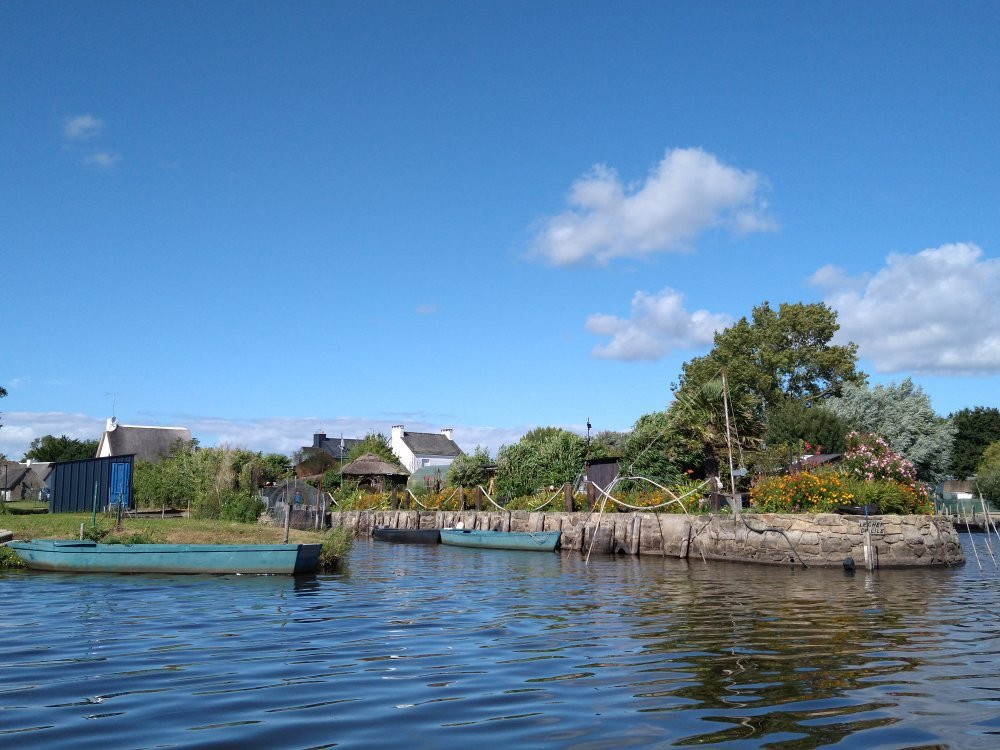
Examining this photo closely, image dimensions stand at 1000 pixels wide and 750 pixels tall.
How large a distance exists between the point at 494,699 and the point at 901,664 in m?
4.71

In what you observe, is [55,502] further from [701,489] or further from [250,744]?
[250,744]

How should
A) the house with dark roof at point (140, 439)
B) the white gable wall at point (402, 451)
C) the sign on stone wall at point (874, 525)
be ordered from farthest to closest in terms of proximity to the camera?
the white gable wall at point (402, 451) → the house with dark roof at point (140, 439) → the sign on stone wall at point (874, 525)

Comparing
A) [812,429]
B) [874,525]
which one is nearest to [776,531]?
[874,525]

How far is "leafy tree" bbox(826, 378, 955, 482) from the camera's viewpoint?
51312 mm

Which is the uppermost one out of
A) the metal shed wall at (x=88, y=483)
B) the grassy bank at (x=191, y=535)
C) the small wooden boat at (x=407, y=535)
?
→ the metal shed wall at (x=88, y=483)

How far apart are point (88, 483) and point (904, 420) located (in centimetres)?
4548

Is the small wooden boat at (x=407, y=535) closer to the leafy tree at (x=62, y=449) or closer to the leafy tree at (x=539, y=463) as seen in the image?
the leafy tree at (x=539, y=463)

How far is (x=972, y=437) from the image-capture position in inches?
2734

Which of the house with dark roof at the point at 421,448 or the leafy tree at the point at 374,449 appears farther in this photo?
the house with dark roof at the point at 421,448

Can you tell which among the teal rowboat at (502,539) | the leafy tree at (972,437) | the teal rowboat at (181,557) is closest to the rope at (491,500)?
the teal rowboat at (502,539)

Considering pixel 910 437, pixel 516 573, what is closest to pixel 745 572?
pixel 516 573

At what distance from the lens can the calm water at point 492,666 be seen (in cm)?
630

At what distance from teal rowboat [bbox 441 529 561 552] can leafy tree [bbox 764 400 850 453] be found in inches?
661

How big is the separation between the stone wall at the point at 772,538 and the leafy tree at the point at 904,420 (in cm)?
2786
